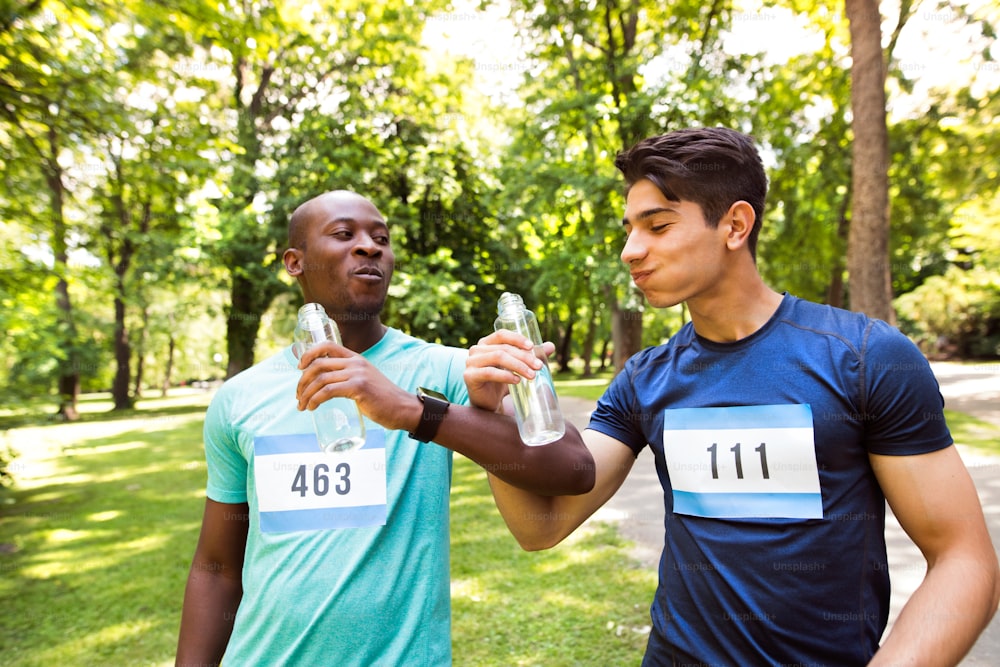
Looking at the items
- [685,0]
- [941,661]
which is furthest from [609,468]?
[685,0]

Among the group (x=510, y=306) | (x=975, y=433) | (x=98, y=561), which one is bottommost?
(x=98, y=561)

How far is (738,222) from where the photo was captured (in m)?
1.82

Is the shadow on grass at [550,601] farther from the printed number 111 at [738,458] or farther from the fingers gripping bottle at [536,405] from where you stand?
the fingers gripping bottle at [536,405]

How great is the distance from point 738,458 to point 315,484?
3.94ft

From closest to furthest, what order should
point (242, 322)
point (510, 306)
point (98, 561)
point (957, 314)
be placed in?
point (510, 306)
point (98, 561)
point (242, 322)
point (957, 314)

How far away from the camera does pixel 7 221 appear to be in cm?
756

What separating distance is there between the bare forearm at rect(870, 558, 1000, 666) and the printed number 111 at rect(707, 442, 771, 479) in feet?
1.33

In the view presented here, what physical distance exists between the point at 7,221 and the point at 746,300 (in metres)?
8.74

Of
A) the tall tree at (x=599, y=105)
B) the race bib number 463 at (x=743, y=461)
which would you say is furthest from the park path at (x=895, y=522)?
the tall tree at (x=599, y=105)

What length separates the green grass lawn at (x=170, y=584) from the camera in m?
4.43

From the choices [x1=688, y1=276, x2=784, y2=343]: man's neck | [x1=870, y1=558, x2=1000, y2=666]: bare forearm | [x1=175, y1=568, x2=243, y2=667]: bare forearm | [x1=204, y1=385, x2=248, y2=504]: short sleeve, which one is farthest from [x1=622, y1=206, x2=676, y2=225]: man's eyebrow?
[x1=175, y1=568, x2=243, y2=667]: bare forearm

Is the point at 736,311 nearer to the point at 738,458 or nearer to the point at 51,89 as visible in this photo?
the point at 738,458

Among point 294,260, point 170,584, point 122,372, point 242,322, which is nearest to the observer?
point 294,260

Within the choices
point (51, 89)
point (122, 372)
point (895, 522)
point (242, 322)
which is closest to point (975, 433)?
point (895, 522)
